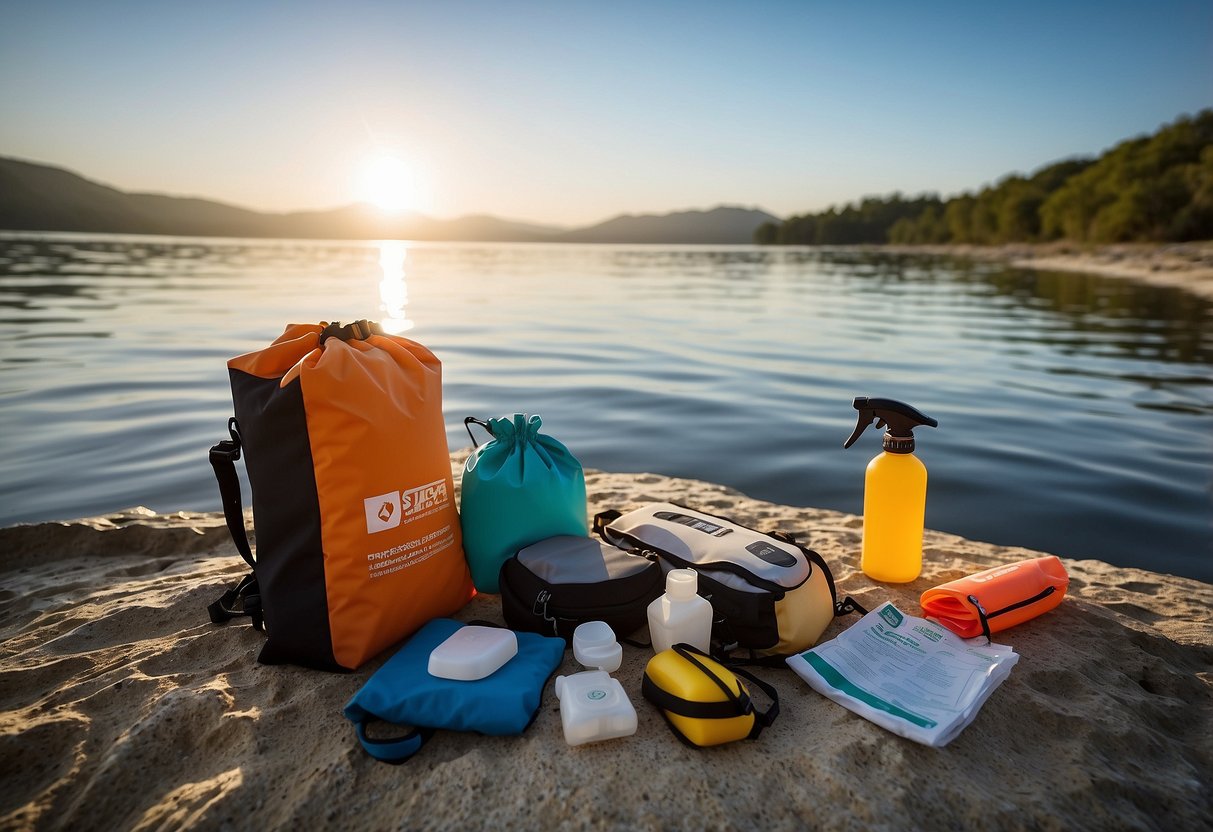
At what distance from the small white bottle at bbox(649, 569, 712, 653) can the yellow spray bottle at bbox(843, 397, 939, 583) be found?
47.4 inches

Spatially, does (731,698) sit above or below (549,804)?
above

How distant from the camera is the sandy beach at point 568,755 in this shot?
182 cm

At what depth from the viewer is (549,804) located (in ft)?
5.96

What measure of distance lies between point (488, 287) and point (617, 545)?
79.6 ft

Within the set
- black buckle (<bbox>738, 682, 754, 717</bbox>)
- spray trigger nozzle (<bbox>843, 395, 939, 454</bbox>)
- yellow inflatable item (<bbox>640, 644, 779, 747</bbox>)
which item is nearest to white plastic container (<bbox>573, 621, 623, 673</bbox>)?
yellow inflatable item (<bbox>640, 644, 779, 747</bbox>)

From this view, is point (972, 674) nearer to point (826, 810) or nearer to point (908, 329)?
point (826, 810)

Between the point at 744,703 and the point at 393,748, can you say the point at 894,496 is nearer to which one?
the point at 744,703

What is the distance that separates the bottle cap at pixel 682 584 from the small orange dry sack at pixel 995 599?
121cm

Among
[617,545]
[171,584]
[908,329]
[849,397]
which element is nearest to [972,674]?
[617,545]

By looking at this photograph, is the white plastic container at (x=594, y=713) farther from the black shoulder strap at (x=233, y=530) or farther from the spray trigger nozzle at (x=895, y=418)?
the spray trigger nozzle at (x=895, y=418)

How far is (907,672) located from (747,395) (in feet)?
20.8

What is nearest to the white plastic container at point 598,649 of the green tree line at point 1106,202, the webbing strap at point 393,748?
the webbing strap at point 393,748

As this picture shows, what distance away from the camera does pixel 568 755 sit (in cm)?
201

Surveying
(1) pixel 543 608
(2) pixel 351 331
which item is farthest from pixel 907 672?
(2) pixel 351 331
